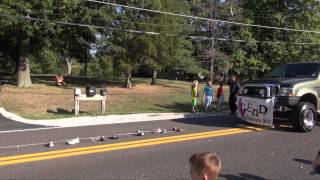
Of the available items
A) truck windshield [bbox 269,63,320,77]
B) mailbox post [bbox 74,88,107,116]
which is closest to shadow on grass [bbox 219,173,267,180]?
truck windshield [bbox 269,63,320,77]

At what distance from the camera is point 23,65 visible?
2977 cm

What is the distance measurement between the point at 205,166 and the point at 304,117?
10.2 meters

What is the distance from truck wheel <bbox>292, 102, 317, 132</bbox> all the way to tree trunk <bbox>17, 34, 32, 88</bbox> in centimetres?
1895

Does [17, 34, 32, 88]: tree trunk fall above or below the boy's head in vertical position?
above

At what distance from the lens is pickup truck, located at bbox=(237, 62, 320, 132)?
13.6 meters

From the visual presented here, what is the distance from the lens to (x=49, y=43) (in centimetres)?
3028

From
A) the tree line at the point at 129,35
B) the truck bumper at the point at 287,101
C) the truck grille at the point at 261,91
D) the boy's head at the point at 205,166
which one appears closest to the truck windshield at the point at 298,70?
the truck bumper at the point at 287,101

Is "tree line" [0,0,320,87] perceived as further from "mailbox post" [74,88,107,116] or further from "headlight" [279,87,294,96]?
"headlight" [279,87,294,96]

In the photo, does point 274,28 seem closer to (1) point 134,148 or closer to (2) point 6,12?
(2) point 6,12

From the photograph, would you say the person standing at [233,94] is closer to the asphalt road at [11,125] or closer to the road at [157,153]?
the road at [157,153]

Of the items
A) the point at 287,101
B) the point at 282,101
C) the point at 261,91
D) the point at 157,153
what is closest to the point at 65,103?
the point at 261,91

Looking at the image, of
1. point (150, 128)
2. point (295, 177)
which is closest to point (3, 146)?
point (150, 128)

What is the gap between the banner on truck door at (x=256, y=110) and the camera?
1357cm

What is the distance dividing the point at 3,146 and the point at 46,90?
17.3 meters
